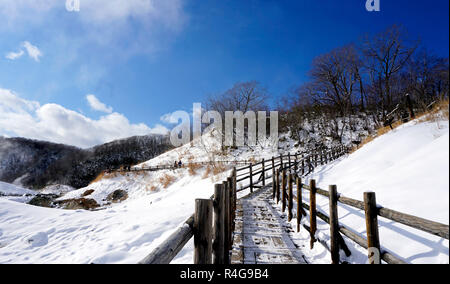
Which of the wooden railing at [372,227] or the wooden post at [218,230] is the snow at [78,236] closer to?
the wooden post at [218,230]

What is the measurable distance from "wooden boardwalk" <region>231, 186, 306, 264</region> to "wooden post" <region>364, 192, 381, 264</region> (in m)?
1.36

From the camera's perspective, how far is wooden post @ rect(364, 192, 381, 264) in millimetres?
1922

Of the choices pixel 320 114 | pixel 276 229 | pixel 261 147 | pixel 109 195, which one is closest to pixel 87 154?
pixel 109 195

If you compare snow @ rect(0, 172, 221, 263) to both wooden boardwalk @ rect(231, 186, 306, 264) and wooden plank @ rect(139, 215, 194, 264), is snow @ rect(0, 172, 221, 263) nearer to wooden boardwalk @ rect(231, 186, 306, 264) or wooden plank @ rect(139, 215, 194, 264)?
wooden boardwalk @ rect(231, 186, 306, 264)

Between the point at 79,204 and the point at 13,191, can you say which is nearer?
the point at 79,204

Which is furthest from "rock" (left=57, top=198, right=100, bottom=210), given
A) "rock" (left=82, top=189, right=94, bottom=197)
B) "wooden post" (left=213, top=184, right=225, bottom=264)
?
"wooden post" (left=213, top=184, right=225, bottom=264)

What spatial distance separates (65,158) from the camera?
63.7m

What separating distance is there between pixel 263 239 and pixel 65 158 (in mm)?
81212

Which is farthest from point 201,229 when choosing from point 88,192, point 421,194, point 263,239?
point 88,192

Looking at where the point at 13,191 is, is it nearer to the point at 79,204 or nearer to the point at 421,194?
the point at 79,204

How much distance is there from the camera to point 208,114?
101ft
